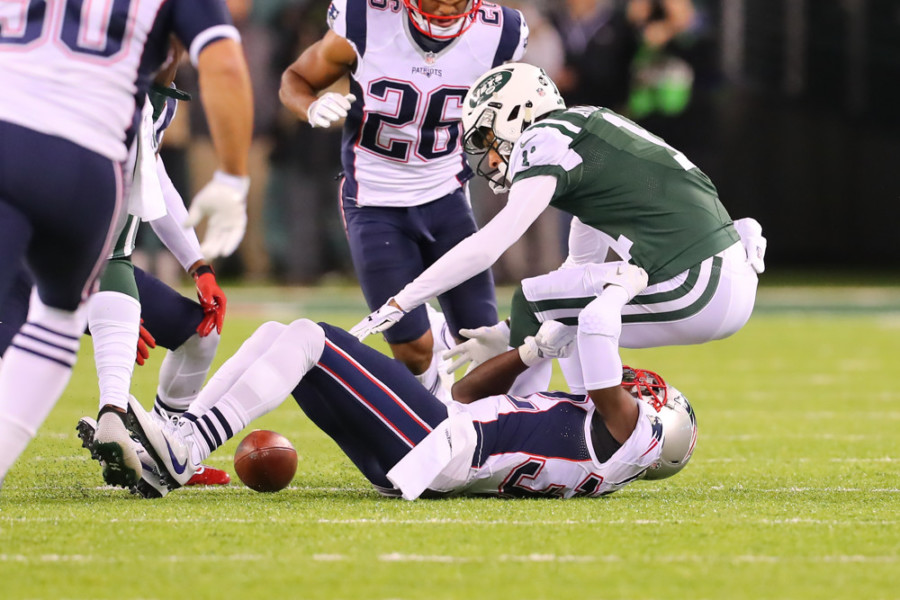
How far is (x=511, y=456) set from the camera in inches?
156

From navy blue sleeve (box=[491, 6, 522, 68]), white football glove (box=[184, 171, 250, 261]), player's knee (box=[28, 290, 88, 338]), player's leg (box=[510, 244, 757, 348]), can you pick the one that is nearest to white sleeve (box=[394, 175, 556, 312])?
player's leg (box=[510, 244, 757, 348])

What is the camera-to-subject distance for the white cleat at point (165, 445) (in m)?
3.88

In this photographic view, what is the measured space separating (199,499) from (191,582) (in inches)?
46.1

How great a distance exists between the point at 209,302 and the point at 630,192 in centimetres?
139

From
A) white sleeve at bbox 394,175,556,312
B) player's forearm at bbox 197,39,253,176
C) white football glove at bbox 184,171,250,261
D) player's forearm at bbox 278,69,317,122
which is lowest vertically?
white sleeve at bbox 394,175,556,312

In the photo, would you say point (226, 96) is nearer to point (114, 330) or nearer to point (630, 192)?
point (114, 330)

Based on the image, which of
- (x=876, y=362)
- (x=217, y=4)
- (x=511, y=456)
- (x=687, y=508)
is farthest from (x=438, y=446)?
(x=876, y=362)

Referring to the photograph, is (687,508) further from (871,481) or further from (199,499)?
(199,499)

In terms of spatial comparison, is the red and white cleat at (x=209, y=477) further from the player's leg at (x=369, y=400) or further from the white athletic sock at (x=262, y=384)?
the player's leg at (x=369, y=400)

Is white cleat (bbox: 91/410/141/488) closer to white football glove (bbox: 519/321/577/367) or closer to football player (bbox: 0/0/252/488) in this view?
football player (bbox: 0/0/252/488)

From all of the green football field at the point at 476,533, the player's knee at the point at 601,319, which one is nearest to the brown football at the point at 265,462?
the green football field at the point at 476,533

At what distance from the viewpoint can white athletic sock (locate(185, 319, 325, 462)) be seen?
151 inches

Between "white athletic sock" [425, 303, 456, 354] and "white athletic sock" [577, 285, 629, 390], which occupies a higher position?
"white athletic sock" [577, 285, 629, 390]

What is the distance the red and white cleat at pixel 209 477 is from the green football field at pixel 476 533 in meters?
0.05
